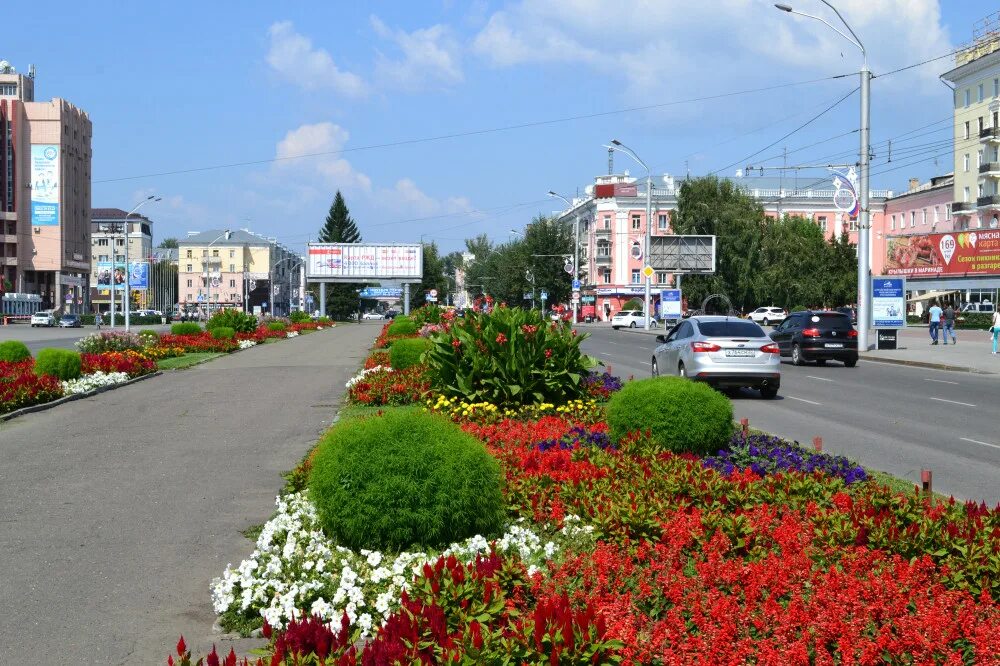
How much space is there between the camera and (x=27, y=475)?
10.8 m

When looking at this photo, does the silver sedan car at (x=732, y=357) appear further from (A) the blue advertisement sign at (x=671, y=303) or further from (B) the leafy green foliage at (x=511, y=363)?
(A) the blue advertisement sign at (x=671, y=303)

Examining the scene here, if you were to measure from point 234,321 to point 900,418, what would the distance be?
35.5 metres

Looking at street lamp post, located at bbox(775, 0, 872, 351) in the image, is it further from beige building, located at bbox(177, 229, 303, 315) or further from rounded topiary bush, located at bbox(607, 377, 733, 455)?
beige building, located at bbox(177, 229, 303, 315)

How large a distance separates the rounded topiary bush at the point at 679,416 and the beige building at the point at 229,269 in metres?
139

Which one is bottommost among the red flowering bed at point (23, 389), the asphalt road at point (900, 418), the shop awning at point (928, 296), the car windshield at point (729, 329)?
the asphalt road at point (900, 418)

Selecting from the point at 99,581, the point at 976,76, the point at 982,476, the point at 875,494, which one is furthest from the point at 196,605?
the point at 976,76

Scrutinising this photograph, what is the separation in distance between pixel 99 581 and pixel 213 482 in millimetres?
3844

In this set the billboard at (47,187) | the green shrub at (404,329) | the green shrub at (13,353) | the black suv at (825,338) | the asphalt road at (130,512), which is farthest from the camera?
the billboard at (47,187)

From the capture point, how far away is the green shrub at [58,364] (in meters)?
21.3

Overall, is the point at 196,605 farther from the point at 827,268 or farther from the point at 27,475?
the point at 827,268

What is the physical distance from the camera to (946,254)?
61906 millimetres

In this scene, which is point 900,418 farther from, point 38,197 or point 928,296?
point 38,197

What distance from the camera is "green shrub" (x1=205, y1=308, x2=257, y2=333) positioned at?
46031mm

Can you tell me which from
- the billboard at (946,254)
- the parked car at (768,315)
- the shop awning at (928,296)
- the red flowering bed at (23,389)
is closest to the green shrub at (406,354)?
the red flowering bed at (23,389)
